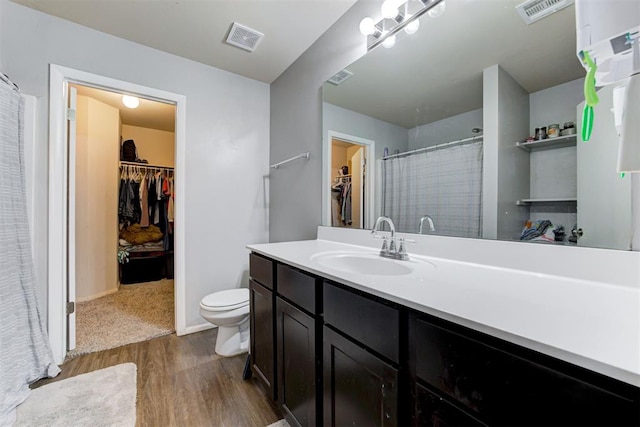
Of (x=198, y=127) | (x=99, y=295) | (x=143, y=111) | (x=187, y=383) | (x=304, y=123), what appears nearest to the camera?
(x=187, y=383)

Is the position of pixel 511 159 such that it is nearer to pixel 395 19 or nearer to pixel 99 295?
pixel 395 19

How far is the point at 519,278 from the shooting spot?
3.01ft

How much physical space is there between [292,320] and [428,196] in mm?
926

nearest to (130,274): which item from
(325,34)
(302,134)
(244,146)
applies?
(244,146)

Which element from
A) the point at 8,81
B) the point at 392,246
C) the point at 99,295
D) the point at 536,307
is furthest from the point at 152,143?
the point at 536,307

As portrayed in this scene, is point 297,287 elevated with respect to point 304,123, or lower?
lower

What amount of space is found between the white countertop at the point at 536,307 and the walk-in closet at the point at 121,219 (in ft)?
7.74

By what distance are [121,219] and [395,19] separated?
4.16 meters

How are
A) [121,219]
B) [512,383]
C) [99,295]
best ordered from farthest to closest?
[121,219], [99,295], [512,383]

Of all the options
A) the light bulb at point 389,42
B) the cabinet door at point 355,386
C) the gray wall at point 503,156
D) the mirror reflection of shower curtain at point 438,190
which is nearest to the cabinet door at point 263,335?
the cabinet door at point 355,386

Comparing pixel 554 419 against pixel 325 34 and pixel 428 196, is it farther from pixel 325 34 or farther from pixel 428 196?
pixel 325 34

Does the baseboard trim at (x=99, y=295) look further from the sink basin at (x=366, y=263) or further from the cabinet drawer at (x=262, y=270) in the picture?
the sink basin at (x=366, y=263)

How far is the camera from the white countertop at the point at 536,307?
1.48 ft

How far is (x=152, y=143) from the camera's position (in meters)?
4.38
